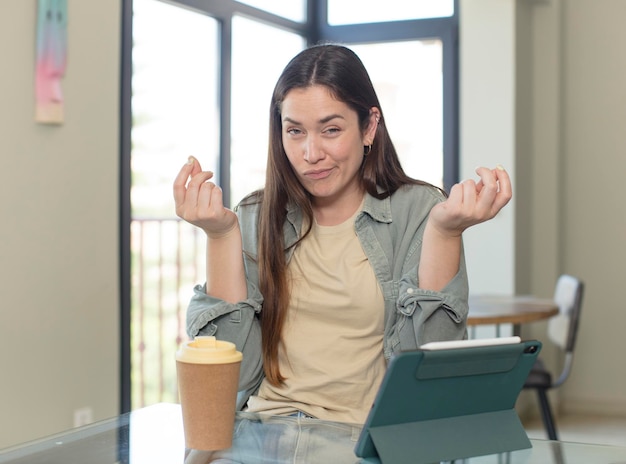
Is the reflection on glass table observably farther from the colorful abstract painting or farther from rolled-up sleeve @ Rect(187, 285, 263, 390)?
the colorful abstract painting

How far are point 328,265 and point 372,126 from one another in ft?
0.88

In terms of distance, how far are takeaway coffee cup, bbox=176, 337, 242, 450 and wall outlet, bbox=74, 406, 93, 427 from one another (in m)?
1.82

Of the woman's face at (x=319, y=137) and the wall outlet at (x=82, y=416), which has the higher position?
the woman's face at (x=319, y=137)

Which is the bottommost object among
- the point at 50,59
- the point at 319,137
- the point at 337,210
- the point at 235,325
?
the point at 235,325

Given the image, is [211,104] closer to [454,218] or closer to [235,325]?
[235,325]

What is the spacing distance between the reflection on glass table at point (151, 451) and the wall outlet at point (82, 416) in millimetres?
1649

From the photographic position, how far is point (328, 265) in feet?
5.19

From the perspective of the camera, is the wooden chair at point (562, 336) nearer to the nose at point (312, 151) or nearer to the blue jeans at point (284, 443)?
the nose at point (312, 151)

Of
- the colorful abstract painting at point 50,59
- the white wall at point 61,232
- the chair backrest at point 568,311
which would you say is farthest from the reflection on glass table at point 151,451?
the chair backrest at point 568,311

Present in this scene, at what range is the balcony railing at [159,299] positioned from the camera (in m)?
3.95

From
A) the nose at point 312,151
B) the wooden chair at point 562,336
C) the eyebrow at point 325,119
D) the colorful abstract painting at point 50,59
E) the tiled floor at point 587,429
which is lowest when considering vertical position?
the tiled floor at point 587,429

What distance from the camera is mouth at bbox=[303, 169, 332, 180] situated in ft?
5.02

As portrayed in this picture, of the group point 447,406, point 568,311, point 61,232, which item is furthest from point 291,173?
point 568,311

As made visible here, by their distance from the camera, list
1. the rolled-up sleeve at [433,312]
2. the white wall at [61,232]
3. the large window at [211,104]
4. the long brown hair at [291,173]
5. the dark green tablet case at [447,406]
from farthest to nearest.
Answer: the large window at [211,104], the white wall at [61,232], the long brown hair at [291,173], the rolled-up sleeve at [433,312], the dark green tablet case at [447,406]
